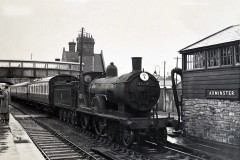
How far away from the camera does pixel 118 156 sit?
28.3 ft

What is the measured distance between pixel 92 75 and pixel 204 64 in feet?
17.3

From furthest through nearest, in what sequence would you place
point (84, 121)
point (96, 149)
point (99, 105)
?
point (84, 121), point (99, 105), point (96, 149)

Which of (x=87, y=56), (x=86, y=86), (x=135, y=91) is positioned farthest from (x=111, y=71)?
(x=87, y=56)

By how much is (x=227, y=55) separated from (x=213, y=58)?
77 cm

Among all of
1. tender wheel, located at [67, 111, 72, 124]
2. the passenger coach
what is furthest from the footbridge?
tender wheel, located at [67, 111, 72, 124]

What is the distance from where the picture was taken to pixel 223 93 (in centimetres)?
1075

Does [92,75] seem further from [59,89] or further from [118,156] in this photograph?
[118,156]

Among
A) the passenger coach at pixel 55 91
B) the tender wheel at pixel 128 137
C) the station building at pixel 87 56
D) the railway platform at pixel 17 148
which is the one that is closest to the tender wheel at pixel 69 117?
the passenger coach at pixel 55 91

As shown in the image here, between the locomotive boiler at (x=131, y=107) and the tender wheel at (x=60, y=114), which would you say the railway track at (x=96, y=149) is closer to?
the locomotive boiler at (x=131, y=107)

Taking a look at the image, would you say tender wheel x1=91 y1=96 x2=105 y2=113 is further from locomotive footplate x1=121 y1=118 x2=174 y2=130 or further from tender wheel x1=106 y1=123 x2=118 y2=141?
locomotive footplate x1=121 y1=118 x2=174 y2=130

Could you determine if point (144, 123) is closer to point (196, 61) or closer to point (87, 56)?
point (196, 61)

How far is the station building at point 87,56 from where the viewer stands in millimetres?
49844

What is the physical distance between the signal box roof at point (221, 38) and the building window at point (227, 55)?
32 cm

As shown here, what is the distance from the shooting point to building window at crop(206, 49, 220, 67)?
11242 millimetres
